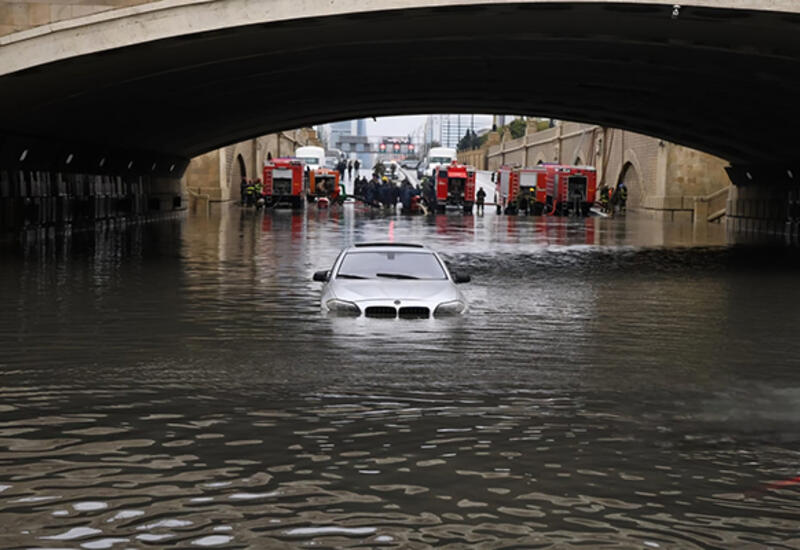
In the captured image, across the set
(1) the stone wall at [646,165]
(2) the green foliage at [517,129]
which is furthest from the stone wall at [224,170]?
(2) the green foliage at [517,129]

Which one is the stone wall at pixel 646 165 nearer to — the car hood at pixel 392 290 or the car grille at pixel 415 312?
the car hood at pixel 392 290

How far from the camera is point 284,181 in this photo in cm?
7419

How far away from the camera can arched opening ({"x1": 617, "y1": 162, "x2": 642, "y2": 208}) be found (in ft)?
249

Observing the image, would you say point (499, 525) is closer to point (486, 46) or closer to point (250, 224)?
point (486, 46)

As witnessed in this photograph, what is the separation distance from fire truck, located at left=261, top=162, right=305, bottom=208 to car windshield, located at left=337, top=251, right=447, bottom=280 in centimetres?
5774

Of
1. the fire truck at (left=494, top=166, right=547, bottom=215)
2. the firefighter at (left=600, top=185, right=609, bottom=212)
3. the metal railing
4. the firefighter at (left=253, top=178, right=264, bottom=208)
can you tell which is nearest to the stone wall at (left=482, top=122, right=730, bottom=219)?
the metal railing

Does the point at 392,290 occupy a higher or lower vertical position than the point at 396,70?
lower

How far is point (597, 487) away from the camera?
7.14 metres

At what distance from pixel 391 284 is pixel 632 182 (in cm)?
6602

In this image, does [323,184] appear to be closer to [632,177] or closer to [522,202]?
[522,202]

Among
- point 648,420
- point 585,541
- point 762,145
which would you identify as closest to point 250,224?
point 762,145

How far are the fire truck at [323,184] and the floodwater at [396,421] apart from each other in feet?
202

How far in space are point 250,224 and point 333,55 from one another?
2014 cm

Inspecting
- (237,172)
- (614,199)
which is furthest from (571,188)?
(237,172)
